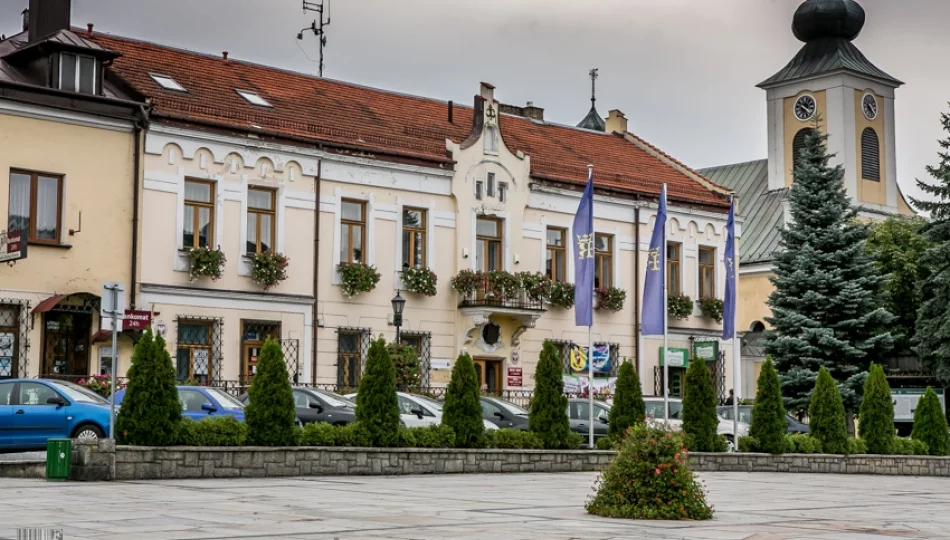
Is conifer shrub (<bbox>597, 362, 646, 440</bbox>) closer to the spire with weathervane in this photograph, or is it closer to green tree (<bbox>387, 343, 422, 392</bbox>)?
green tree (<bbox>387, 343, 422, 392</bbox>)

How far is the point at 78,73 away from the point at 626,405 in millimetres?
15425

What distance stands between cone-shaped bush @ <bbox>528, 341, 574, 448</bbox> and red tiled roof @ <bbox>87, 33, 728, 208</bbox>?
470 inches

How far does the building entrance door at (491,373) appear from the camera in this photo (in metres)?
42.9

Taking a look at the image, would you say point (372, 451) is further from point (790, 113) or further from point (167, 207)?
point (790, 113)

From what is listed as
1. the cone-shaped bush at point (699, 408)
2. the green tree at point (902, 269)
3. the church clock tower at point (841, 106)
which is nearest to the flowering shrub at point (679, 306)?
the green tree at point (902, 269)

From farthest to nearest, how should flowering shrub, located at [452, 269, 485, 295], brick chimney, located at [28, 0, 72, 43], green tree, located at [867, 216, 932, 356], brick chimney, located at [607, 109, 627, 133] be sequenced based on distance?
green tree, located at [867, 216, 932, 356] → brick chimney, located at [607, 109, 627, 133] → flowering shrub, located at [452, 269, 485, 295] → brick chimney, located at [28, 0, 72, 43]

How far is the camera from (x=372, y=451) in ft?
88.0

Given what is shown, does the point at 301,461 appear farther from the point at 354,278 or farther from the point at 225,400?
the point at 354,278

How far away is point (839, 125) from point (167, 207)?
4555 cm

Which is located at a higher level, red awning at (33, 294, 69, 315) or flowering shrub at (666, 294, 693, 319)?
flowering shrub at (666, 294, 693, 319)

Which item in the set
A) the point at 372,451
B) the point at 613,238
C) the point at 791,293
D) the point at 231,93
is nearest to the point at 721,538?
the point at 372,451

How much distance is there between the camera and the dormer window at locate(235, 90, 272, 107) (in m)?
40.2

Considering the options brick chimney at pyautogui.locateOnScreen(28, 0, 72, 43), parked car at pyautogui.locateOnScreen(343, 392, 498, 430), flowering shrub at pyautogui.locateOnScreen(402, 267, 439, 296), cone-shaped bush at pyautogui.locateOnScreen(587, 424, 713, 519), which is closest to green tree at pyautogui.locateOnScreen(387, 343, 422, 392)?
flowering shrub at pyautogui.locateOnScreen(402, 267, 439, 296)

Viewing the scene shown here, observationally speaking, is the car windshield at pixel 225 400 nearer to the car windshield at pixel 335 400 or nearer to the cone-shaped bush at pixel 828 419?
the car windshield at pixel 335 400
